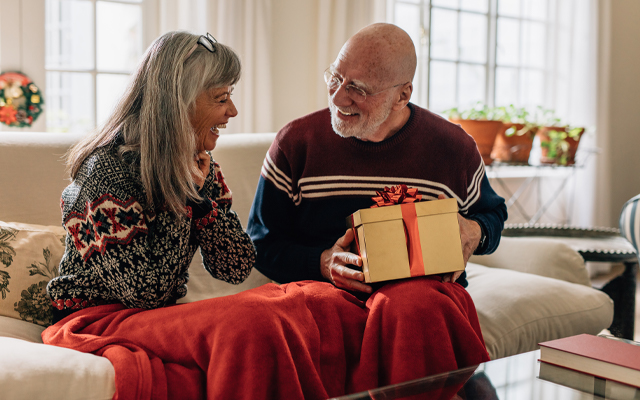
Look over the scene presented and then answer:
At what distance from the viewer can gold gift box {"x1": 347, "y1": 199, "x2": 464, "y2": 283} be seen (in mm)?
1237

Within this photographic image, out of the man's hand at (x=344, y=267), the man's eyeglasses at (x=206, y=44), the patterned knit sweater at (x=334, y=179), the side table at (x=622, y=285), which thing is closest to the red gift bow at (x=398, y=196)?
the man's hand at (x=344, y=267)

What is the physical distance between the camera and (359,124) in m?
1.49

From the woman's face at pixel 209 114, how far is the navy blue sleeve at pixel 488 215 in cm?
75

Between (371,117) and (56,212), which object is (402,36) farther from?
(56,212)

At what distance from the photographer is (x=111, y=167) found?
1.14 metres

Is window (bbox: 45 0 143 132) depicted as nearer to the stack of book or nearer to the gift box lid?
the gift box lid

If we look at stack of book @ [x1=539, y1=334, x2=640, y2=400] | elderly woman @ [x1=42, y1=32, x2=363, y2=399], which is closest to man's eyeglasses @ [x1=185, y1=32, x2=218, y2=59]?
elderly woman @ [x1=42, y1=32, x2=363, y2=399]

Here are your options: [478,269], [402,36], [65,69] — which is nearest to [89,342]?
[402,36]

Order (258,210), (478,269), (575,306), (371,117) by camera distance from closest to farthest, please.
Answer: (371,117), (258,210), (575,306), (478,269)

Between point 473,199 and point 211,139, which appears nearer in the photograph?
point 211,139

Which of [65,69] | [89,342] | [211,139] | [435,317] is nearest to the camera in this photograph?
[89,342]

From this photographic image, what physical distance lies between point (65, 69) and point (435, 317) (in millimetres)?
2176

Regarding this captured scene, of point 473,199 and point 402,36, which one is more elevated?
point 402,36

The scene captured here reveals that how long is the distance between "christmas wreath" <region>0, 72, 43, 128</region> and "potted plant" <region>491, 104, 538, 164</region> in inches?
96.4
